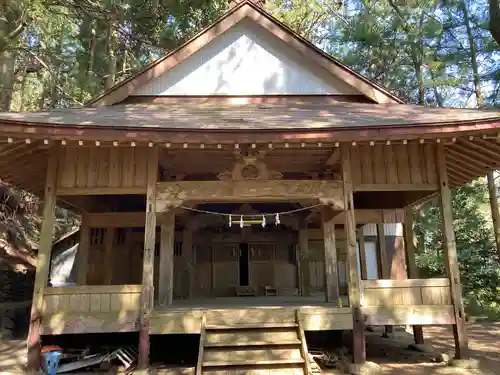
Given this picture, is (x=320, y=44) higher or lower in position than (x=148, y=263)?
higher

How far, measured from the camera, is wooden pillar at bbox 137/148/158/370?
21.7 ft

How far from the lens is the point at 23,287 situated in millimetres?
13094

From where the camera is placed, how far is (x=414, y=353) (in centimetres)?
846

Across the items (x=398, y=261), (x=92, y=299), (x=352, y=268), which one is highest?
(x=398, y=261)

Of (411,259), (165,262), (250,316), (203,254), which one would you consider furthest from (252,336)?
(203,254)

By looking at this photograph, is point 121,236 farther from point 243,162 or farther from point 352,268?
point 352,268

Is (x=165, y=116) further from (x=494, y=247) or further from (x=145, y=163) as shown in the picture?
(x=494, y=247)

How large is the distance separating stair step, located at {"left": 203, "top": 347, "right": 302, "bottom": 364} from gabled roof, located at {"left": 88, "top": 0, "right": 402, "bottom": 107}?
6098mm

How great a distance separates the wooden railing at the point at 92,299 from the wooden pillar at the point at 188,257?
446 centimetres

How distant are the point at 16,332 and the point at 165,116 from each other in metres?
8.96

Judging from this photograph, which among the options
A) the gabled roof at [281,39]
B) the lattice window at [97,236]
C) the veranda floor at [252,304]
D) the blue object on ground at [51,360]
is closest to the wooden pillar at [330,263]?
the veranda floor at [252,304]

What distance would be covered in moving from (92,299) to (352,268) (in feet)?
15.1

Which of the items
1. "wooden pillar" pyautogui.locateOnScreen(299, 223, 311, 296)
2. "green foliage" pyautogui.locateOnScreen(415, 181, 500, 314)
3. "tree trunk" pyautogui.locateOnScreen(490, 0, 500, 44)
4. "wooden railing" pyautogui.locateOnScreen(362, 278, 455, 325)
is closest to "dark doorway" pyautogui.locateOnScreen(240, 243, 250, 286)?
"wooden pillar" pyautogui.locateOnScreen(299, 223, 311, 296)

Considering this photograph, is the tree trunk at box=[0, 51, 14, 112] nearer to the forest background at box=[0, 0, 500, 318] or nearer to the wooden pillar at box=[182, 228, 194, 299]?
the forest background at box=[0, 0, 500, 318]
